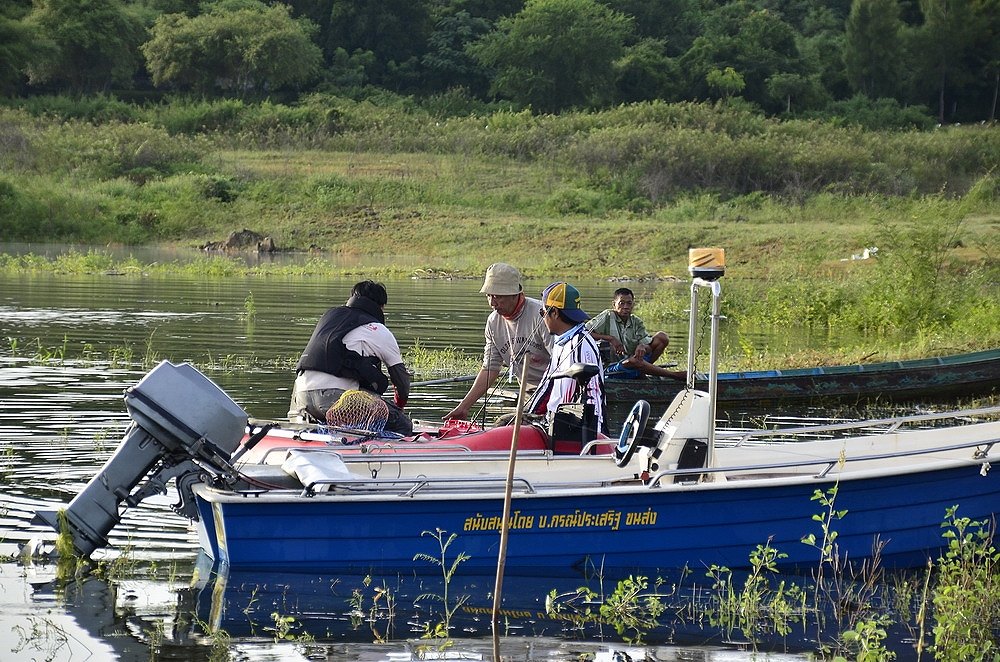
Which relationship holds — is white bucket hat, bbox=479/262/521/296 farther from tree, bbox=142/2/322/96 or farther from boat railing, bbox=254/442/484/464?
tree, bbox=142/2/322/96

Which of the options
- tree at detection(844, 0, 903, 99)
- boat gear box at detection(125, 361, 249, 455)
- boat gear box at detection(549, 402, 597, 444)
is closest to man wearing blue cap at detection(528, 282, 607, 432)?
boat gear box at detection(549, 402, 597, 444)

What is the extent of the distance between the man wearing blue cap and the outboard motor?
2.11 meters

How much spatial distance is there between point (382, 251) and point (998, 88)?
4466 centimetres

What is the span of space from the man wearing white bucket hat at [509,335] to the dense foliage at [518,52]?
177 ft

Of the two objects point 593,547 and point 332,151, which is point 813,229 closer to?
point 332,151

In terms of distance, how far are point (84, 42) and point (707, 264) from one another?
2332 inches

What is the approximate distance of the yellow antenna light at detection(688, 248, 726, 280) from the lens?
7484 mm

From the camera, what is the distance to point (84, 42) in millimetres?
62156

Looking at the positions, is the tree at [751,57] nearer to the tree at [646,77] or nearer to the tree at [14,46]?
the tree at [646,77]

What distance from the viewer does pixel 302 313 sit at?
23.4 metres

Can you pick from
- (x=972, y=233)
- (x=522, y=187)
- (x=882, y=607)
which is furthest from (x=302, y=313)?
(x=522, y=187)

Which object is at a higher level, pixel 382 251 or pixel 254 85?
pixel 254 85

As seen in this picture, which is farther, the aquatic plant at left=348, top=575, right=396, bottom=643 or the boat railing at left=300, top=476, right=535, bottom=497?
the boat railing at left=300, top=476, right=535, bottom=497

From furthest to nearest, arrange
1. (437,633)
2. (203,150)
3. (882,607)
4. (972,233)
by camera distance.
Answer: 1. (203,150)
2. (972,233)
3. (882,607)
4. (437,633)
